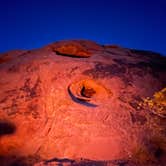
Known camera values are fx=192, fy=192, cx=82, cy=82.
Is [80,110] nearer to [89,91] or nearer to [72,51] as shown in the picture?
[89,91]

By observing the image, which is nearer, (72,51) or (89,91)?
(89,91)

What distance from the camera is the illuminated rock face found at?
4.35 m

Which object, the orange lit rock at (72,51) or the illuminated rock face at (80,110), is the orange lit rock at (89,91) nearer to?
the illuminated rock face at (80,110)

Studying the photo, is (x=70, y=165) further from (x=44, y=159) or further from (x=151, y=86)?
(x=151, y=86)

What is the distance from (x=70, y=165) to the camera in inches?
146

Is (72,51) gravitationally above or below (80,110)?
above

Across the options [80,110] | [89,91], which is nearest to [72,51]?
[89,91]

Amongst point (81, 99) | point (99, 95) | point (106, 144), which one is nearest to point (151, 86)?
point (99, 95)

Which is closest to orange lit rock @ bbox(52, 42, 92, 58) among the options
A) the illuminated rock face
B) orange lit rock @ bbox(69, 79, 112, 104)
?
the illuminated rock face

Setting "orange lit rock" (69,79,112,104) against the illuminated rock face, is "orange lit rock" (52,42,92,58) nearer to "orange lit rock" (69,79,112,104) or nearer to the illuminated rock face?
the illuminated rock face

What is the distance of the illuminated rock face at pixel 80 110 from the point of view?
435 centimetres

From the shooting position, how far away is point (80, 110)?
529cm

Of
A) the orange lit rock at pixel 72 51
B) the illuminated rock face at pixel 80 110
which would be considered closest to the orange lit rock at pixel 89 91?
the illuminated rock face at pixel 80 110

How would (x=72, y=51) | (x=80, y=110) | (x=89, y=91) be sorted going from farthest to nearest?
(x=72, y=51), (x=89, y=91), (x=80, y=110)
